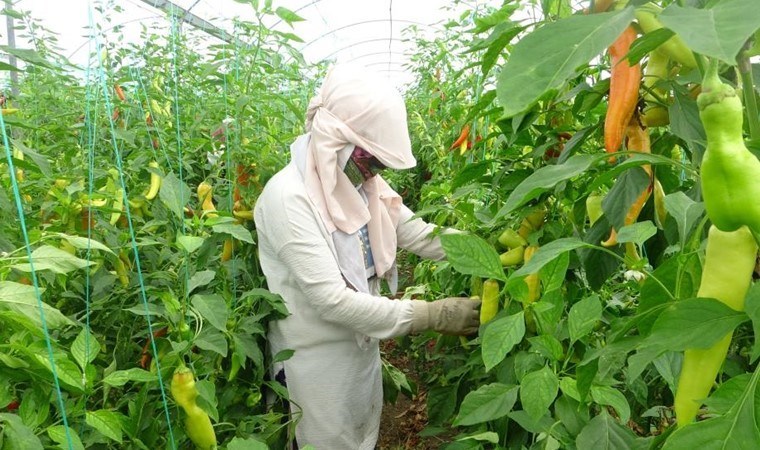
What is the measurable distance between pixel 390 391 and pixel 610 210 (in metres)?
1.64

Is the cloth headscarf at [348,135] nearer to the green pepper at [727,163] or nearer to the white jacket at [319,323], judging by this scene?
the white jacket at [319,323]

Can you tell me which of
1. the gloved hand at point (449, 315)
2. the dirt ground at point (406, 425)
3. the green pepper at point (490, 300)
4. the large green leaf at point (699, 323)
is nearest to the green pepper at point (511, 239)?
the green pepper at point (490, 300)

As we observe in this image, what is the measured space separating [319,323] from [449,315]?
1.35 feet

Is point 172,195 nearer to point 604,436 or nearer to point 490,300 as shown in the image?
point 490,300

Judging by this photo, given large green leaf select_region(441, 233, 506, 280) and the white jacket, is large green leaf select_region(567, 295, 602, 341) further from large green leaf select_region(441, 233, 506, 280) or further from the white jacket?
the white jacket

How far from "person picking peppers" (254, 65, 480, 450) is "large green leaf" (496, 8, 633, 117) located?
143 centimetres

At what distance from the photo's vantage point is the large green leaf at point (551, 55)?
0.38 m

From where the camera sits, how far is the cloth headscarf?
1843mm

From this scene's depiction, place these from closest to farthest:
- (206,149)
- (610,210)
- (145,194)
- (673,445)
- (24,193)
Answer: (673,445)
(610,210)
(24,193)
(145,194)
(206,149)

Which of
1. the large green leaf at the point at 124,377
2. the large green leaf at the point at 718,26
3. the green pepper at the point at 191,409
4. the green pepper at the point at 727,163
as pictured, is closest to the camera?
the large green leaf at the point at 718,26

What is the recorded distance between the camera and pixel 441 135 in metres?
3.93

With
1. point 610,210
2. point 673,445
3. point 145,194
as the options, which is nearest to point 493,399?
point 610,210

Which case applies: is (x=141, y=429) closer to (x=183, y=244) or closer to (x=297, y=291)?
(x=183, y=244)

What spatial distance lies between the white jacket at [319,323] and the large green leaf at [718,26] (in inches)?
59.7
